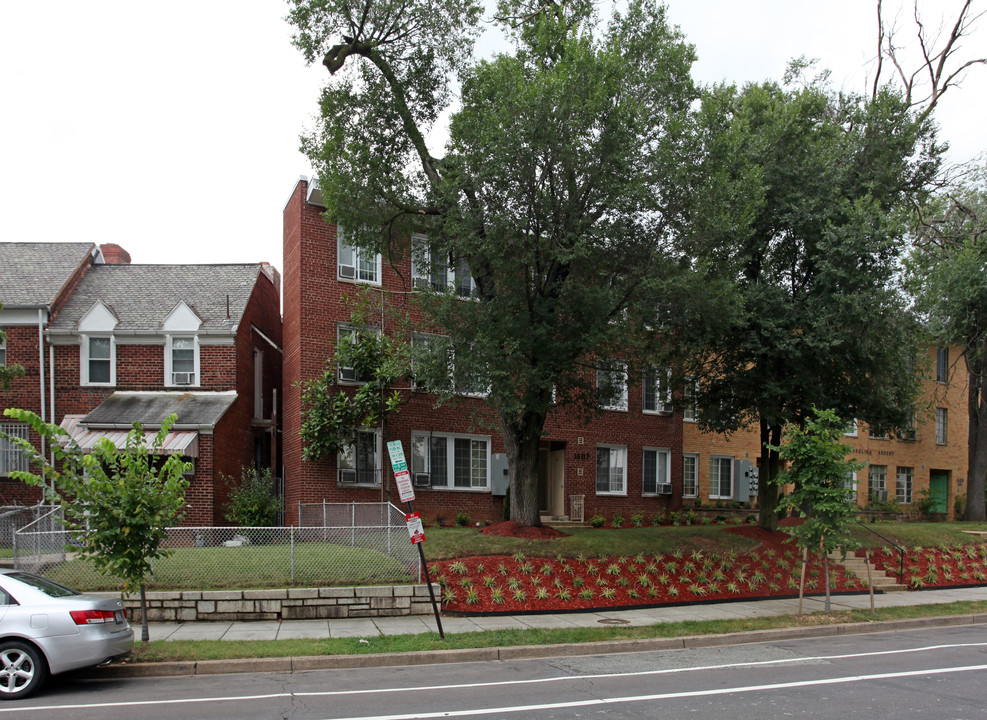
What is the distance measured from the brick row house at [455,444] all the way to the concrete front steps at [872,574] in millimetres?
2121

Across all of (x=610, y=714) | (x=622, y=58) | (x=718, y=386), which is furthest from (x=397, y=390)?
(x=610, y=714)

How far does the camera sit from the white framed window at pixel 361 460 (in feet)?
75.4

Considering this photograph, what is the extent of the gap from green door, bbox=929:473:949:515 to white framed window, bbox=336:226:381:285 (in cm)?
2940

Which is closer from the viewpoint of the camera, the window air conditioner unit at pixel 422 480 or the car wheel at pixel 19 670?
the car wheel at pixel 19 670

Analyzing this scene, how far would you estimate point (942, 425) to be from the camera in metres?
39.0

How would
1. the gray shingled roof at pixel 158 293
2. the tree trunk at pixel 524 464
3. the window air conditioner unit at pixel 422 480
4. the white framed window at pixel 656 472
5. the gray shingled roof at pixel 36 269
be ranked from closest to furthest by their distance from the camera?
the tree trunk at pixel 524 464
the gray shingled roof at pixel 36 269
the gray shingled roof at pixel 158 293
the window air conditioner unit at pixel 422 480
the white framed window at pixel 656 472

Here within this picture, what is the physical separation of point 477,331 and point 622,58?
6418 millimetres

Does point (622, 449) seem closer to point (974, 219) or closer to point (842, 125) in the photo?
point (842, 125)

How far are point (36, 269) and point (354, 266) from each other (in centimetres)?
996

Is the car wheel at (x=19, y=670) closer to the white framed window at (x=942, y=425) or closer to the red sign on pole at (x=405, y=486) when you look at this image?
the red sign on pole at (x=405, y=486)

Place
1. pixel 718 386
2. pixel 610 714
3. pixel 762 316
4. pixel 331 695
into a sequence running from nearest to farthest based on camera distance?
1. pixel 610 714
2. pixel 331 695
3. pixel 762 316
4. pixel 718 386

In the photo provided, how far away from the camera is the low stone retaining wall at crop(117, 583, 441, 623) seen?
13.6 m

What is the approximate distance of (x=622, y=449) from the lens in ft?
93.5

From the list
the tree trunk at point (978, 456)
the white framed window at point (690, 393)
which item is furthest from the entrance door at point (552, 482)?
the tree trunk at point (978, 456)
